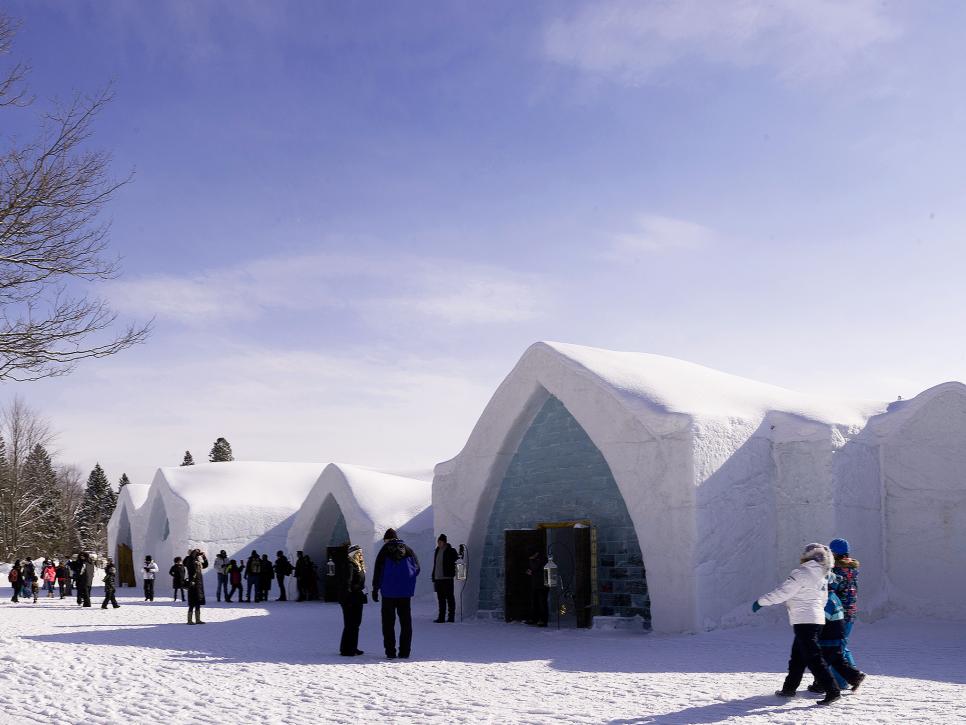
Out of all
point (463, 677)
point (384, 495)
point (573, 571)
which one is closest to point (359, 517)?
point (384, 495)

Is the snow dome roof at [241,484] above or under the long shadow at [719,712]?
above

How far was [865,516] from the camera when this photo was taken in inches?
549

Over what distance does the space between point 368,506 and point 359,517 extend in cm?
35

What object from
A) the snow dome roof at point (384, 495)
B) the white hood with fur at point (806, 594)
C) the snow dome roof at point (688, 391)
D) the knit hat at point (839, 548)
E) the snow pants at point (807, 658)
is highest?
the snow dome roof at point (688, 391)

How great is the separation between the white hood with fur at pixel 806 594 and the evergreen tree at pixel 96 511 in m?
71.1

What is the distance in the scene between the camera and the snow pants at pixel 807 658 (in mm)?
7402

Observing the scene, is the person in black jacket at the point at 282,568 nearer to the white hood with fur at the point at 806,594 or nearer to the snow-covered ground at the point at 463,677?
the snow-covered ground at the point at 463,677

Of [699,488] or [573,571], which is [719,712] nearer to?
Answer: [699,488]

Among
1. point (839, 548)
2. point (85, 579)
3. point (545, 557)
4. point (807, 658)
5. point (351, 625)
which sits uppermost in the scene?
point (839, 548)

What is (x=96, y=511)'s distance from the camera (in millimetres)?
77375

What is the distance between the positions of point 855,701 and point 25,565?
23.9 m

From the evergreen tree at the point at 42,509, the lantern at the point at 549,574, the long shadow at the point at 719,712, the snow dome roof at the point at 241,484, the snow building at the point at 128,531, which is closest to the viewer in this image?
the long shadow at the point at 719,712

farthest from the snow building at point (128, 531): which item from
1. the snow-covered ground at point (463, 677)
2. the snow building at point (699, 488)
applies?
the snow building at point (699, 488)

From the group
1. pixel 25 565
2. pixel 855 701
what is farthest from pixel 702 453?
pixel 25 565
